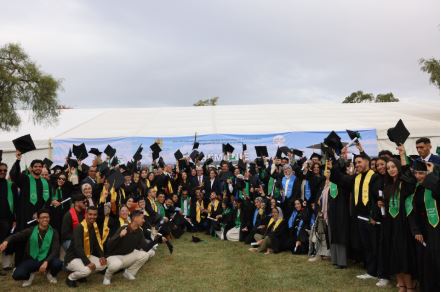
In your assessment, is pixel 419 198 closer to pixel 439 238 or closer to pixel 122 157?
pixel 439 238

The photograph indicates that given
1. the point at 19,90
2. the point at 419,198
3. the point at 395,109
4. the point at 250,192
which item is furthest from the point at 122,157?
the point at 395,109

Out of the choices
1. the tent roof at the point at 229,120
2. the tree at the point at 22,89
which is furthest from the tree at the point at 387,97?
the tree at the point at 22,89

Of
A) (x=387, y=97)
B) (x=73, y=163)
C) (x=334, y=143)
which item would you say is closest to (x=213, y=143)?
(x=73, y=163)

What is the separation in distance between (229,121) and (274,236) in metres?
8.85

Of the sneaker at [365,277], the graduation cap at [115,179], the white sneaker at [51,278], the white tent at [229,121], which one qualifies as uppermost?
the white tent at [229,121]

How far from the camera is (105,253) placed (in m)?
5.91

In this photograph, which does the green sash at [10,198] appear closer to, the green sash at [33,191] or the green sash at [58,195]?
the green sash at [33,191]

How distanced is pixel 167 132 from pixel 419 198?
10599 millimetres

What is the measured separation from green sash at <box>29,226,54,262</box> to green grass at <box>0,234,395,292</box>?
38 cm

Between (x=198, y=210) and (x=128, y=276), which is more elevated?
(x=198, y=210)

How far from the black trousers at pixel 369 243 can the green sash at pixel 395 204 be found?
0.69 metres

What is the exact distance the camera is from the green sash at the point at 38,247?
18.5ft

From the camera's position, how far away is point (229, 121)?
15977mm

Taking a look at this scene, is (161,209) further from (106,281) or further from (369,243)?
(369,243)
